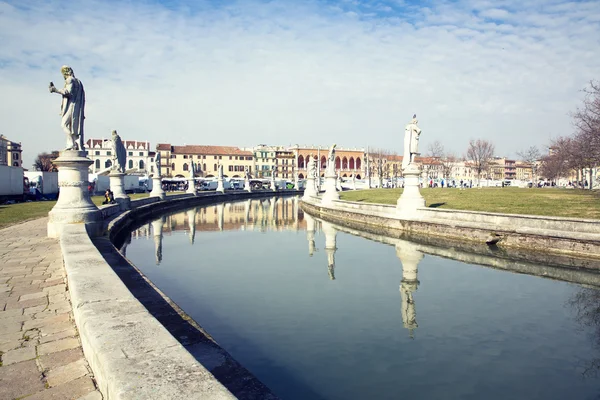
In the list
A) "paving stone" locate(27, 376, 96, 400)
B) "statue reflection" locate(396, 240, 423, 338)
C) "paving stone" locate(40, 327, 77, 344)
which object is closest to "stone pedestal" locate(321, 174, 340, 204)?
"statue reflection" locate(396, 240, 423, 338)

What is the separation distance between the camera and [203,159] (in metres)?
108

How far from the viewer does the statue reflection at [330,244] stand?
35.4 feet

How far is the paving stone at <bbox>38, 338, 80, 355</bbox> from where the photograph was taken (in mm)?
3672

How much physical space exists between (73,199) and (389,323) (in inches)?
331

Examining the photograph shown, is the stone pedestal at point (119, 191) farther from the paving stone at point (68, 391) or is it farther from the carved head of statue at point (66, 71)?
the paving stone at point (68, 391)

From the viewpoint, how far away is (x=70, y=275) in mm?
4781

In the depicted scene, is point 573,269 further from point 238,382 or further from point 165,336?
point 165,336

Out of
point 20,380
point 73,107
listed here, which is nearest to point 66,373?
point 20,380

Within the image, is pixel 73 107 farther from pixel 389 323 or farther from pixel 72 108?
pixel 389 323

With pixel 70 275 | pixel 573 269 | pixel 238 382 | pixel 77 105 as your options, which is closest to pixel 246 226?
pixel 77 105

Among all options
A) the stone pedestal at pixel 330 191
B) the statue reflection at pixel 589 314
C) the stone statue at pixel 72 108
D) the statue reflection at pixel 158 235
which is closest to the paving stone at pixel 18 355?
the statue reflection at pixel 589 314

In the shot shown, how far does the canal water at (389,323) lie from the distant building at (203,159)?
92.8 m

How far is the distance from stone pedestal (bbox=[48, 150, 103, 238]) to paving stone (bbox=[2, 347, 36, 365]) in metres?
6.89

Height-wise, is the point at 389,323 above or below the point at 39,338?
below
